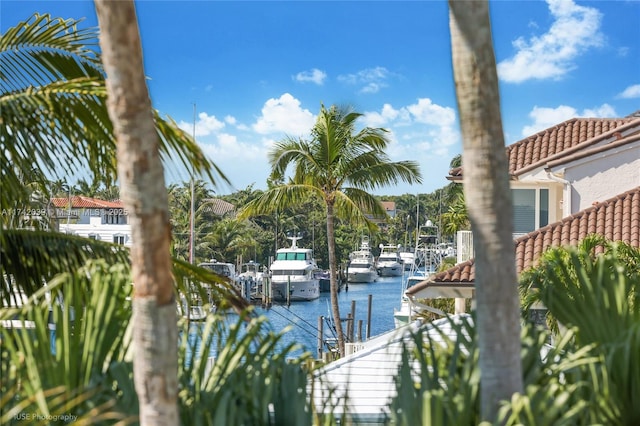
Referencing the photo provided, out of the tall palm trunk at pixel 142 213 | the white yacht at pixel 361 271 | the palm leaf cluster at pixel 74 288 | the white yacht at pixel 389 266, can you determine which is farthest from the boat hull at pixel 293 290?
the tall palm trunk at pixel 142 213

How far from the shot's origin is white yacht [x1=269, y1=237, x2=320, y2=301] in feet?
263

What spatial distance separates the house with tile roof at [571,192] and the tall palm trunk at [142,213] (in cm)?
1408

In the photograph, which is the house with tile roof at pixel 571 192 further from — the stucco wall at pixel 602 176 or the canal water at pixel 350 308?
the canal water at pixel 350 308

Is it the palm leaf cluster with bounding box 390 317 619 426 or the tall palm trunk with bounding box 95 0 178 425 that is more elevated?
the tall palm trunk with bounding box 95 0 178 425

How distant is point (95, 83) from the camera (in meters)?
6.50

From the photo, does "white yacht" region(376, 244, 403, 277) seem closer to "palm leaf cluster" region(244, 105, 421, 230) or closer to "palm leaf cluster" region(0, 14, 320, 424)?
Answer: "palm leaf cluster" region(244, 105, 421, 230)

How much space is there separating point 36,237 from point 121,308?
2.71m

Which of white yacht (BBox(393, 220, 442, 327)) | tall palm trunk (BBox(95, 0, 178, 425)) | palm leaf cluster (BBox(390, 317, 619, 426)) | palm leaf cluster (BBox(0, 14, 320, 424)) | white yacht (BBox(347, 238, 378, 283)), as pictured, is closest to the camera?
tall palm trunk (BBox(95, 0, 178, 425))

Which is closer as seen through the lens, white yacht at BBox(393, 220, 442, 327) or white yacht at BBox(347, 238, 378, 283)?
white yacht at BBox(393, 220, 442, 327)

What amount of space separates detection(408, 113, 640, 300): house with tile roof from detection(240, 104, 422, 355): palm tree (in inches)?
214

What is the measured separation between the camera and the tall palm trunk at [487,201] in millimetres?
4379

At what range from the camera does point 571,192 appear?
22891mm

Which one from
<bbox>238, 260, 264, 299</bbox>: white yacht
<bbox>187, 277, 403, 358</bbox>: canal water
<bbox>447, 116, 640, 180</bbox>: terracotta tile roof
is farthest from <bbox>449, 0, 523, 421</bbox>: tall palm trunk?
<bbox>238, 260, 264, 299</bbox>: white yacht

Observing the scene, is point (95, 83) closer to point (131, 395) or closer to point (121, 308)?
point (121, 308)
